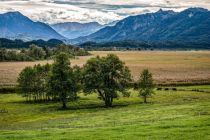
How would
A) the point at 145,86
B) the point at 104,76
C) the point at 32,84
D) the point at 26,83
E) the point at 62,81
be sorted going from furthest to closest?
the point at 32,84 < the point at 26,83 < the point at 145,86 < the point at 62,81 < the point at 104,76

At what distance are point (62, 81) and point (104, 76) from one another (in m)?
10.4

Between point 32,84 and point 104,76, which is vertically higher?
point 104,76

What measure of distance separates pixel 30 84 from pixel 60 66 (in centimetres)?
1858

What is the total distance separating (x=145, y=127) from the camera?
117ft

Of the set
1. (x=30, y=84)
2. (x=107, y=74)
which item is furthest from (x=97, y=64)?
(x=30, y=84)

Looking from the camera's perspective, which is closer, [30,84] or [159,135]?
[159,135]

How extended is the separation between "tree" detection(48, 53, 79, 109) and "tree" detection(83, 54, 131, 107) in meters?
3.39

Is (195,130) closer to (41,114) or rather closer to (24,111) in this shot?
(41,114)

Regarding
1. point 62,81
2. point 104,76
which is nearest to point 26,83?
point 62,81

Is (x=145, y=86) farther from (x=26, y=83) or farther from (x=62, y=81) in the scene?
(x=26, y=83)

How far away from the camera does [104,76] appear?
98.4m

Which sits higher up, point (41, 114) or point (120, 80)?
point (120, 80)

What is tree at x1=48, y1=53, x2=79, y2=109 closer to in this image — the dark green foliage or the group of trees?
the group of trees

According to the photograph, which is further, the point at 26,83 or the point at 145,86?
the point at 26,83
